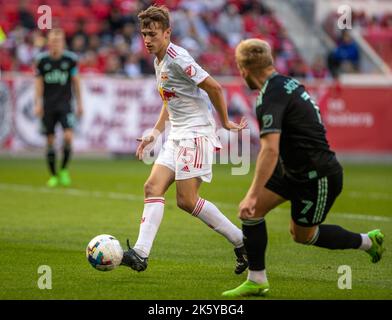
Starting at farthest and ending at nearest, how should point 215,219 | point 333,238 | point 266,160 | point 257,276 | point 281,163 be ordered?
point 215,219 → point 333,238 → point 281,163 → point 257,276 → point 266,160

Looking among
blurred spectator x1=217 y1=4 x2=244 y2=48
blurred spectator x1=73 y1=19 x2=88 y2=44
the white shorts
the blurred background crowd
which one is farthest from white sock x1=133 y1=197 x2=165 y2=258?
blurred spectator x1=217 y1=4 x2=244 y2=48

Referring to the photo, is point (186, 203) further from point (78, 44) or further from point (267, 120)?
point (78, 44)

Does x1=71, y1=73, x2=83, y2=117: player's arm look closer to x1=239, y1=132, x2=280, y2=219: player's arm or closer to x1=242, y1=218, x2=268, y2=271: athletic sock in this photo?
x1=242, y1=218, x2=268, y2=271: athletic sock

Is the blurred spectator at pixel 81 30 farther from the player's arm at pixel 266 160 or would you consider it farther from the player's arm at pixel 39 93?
the player's arm at pixel 266 160

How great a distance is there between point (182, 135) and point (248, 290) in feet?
6.15

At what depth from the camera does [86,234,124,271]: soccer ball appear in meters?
8.05

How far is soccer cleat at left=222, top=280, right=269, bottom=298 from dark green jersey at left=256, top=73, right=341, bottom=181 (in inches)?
34.6

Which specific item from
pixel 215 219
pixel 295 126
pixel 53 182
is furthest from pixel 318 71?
pixel 295 126

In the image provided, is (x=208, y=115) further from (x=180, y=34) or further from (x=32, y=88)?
(x=180, y=34)

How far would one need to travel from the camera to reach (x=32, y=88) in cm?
2236

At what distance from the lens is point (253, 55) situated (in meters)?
6.99

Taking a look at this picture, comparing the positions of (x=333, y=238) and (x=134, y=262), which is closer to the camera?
(x=333, y=238)

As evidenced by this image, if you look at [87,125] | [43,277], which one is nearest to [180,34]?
[87,125]

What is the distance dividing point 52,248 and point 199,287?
2656 mm
